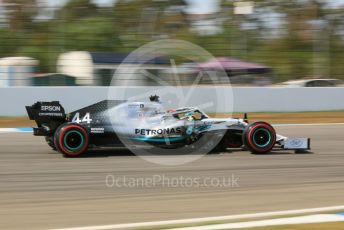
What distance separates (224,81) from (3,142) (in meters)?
9.27

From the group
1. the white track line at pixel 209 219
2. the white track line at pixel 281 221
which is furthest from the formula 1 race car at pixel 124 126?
the white track line at pixel 281 221

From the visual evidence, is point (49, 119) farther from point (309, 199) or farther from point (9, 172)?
point (309, 199)

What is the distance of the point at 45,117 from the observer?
8.79m

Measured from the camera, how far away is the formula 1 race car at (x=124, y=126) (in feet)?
28.5

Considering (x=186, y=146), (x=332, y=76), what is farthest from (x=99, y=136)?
(x=332, y=76)

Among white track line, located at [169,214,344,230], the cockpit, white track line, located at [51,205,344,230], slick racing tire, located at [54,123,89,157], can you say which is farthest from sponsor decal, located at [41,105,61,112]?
white track line, located at [169,214,344,230]

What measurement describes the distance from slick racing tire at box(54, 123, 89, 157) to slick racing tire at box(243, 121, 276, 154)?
255cm

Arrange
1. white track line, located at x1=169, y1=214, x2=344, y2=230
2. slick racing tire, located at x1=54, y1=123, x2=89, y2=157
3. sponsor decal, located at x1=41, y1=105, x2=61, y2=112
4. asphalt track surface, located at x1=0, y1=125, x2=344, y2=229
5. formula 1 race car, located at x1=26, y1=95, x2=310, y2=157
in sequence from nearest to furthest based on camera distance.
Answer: white track line, located at x1=169, y1=214, x2=344, y2=230 → asphalt track surface, located at x1=0, y1=125, x2=344, y2=229 → slick racing tire, located at x1=54, y1=123, x2=89, y2=157 → formula 1 race car, located at x1=26, y1=95, x2=310, y2=157 → sponsor decal, located at x1=41, y1=105, x2=61, y2=112

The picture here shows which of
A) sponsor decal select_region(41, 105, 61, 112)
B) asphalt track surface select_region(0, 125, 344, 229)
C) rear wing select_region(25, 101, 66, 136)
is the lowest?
asphalt track surface select_region(0, 125, 344, 229)

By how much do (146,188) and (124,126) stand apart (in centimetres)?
223

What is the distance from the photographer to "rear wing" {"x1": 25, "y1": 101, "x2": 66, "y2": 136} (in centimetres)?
877

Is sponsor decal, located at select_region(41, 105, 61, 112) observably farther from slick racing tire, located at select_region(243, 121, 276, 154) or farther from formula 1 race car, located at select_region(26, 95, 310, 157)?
slick racing tire, located at select_region(243, 121, 276, 154)

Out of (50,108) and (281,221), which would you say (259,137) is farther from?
(281,221)

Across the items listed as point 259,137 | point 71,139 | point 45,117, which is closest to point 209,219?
point 71,139
